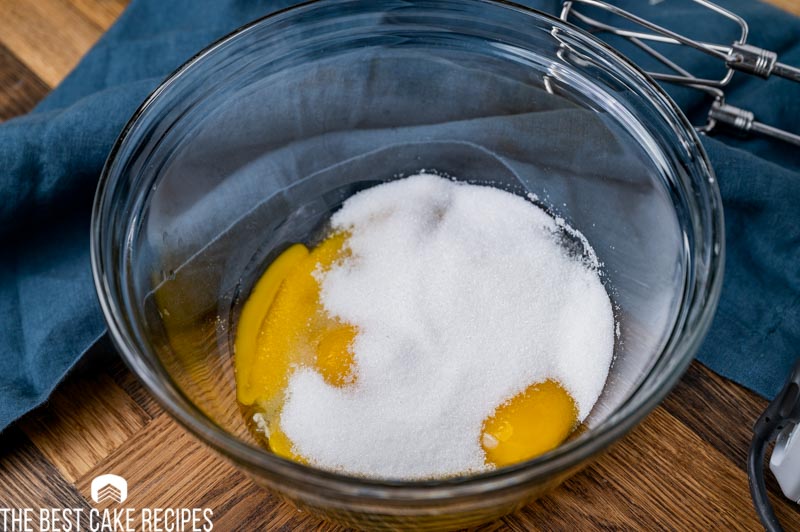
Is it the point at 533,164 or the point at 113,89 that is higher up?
the point at 533,164

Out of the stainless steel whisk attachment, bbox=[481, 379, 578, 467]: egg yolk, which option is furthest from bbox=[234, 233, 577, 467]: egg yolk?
the stainless steel whisk attachment

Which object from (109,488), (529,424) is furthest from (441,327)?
(109,488)

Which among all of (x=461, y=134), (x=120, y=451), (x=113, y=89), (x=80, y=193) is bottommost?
(x=120, y=451)

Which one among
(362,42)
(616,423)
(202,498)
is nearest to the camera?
(616,423)

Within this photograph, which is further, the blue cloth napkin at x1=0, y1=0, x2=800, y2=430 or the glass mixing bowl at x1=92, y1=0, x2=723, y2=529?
the blue cloth napkin at x1=0, y1=0, x2=800, y2=430

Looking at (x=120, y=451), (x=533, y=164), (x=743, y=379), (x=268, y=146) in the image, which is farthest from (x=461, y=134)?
(x=120, y=451)

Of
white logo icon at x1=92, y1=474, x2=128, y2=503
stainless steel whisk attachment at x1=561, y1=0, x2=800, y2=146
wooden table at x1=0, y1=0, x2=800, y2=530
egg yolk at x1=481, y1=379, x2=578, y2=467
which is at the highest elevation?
stainless steel whisk attachment at x1=561, y1=0, x2=800, y2=146

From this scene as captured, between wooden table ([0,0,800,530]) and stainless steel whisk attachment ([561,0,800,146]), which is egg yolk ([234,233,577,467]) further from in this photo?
stainless steel whisk attachment ([561,0,800,146])

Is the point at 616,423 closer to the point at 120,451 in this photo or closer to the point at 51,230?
the point at 120,451

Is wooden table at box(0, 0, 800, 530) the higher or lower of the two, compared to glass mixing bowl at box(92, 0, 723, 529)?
lower
